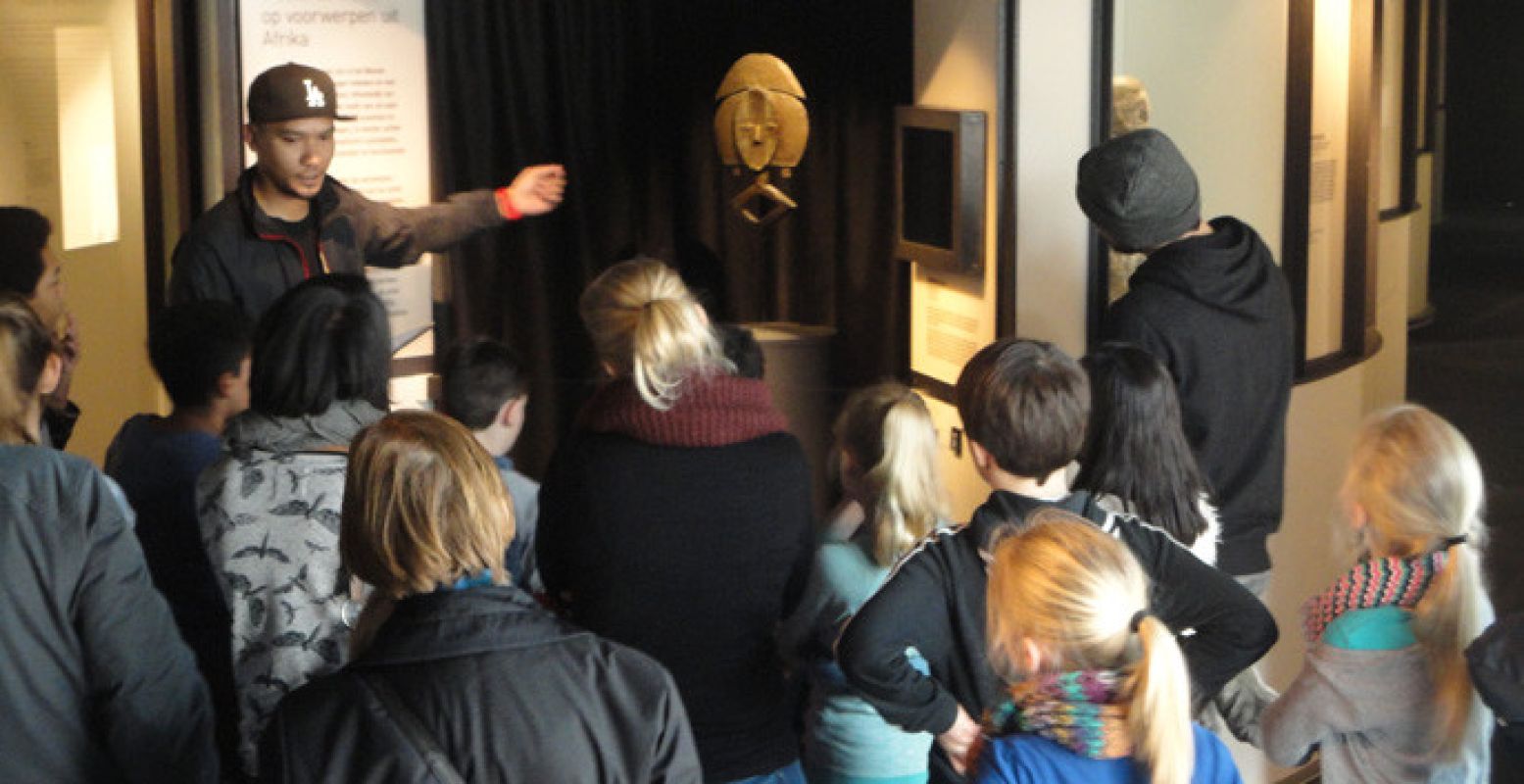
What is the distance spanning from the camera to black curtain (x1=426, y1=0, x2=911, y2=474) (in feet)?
20.2

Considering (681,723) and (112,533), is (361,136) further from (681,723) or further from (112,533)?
(681,723)

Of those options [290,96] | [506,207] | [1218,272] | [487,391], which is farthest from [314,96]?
[1218,272]

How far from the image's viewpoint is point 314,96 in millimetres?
4512

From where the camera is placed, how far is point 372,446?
2266mm

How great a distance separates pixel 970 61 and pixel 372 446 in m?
Answer: 3.09

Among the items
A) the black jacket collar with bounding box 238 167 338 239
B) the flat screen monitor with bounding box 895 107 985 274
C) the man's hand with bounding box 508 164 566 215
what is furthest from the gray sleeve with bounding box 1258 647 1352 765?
the man's hand with bounding box 508 164 566 215

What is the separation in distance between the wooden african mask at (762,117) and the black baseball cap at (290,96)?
1716mm

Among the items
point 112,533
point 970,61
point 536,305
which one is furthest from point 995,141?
point 112,533

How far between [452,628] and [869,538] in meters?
1.39

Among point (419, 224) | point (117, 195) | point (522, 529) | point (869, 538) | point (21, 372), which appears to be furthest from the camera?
point (117, 195)

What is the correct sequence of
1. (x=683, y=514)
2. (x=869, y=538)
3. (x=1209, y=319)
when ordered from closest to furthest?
1. (x=683, y=514)
2. (x=869, y=538)
3. (x=1209, y=319)

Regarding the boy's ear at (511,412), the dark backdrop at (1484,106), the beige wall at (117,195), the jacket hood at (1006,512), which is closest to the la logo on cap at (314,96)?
the beige wall at (117,195)

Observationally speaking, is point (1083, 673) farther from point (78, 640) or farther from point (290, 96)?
point (290, 96)

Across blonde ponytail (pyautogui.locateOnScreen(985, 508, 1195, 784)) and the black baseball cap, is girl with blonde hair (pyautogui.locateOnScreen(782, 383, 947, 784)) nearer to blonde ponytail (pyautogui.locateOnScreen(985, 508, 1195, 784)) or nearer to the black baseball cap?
blonde ponytail (pyautogui.locateOnScreen(985, 508, 1195, 784))
